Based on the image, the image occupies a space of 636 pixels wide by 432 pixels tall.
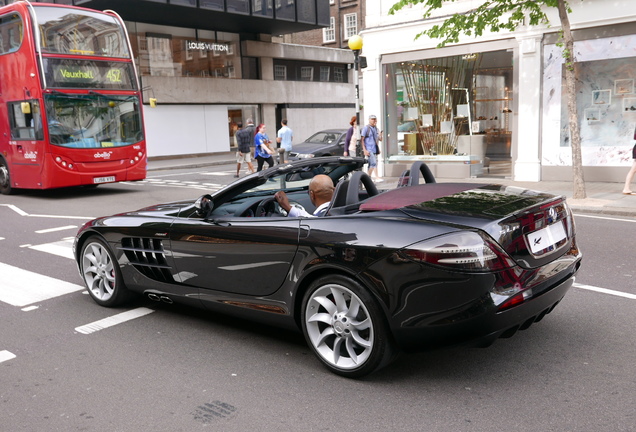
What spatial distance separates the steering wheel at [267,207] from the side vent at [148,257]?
2.73 ft

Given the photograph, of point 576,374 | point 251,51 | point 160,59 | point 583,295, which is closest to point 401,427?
point 576,374

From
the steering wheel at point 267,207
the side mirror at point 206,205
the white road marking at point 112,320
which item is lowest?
the white road marking at point 112,320

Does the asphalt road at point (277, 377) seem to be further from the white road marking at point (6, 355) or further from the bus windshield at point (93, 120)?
the bus windshield at point (93, 120)

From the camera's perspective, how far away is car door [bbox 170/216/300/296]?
407cm

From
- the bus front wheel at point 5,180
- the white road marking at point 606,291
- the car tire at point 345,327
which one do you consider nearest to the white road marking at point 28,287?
A: the car tire at point 345,327

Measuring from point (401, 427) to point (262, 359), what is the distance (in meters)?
1.32

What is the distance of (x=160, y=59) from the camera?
31.8m

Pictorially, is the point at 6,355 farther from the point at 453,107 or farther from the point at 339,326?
the point at 453,107

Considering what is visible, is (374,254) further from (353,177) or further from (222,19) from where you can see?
(222,19)

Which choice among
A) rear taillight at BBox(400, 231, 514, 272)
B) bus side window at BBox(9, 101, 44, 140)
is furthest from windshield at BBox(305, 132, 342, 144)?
rear taillight at BBox(400, 231, 514, 272)

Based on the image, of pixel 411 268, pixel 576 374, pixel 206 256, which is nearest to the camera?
pixel 411 268

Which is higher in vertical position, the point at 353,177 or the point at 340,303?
the point at 353,177

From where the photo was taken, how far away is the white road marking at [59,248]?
26.1 ft

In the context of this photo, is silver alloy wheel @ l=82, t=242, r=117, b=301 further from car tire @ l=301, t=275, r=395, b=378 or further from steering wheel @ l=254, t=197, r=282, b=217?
car tire @ l=301, t=275, r=395, b=378
